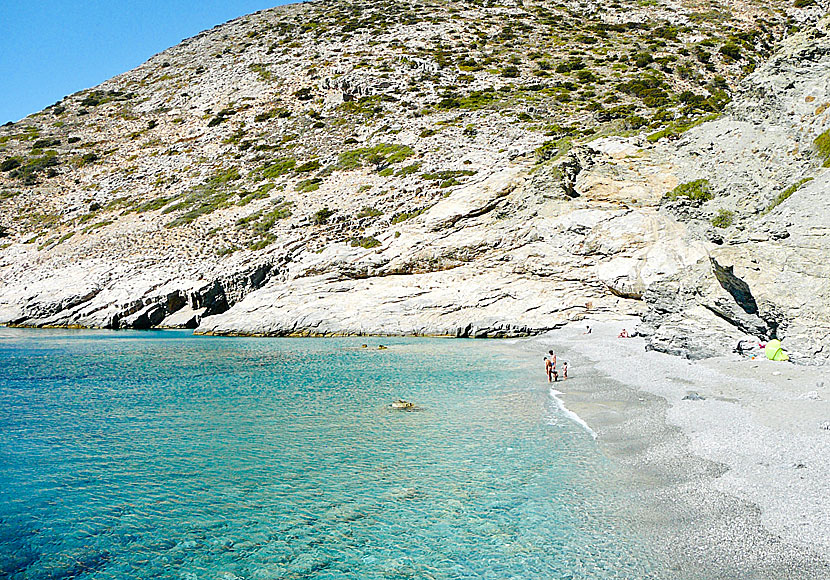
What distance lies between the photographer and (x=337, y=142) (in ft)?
225

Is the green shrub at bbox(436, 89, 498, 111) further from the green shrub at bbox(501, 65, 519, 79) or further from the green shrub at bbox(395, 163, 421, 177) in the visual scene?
the green shrub at bbox(395, 163, 421, 177)

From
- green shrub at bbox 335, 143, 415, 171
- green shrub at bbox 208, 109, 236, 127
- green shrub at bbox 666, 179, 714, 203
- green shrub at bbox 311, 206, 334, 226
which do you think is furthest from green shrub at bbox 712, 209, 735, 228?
green shrub at bbox 208, 109, 236, 127

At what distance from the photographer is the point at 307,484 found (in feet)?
37.6

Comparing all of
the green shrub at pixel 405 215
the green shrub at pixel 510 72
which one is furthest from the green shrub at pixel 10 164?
the green shrub at pixel 510 72

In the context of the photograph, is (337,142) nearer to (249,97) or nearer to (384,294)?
(249,97)

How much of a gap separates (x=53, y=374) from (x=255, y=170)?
45.5m

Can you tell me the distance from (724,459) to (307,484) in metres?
8.18

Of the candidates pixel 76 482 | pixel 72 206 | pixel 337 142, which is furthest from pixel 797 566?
pixel 72 206

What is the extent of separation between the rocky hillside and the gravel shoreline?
14.0 feet

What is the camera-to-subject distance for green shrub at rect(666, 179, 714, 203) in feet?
119

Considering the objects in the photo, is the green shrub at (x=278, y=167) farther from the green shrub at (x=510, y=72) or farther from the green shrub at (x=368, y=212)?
the green shrub at (x=510, y=72)

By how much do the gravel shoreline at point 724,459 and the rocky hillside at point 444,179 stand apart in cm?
426

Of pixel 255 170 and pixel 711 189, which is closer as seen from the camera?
pixel 711 189

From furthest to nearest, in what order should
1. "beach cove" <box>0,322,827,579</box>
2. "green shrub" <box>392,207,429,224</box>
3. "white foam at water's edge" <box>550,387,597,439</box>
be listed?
"green shrub" <box>392,207,429,224</box>, "white foam at water's edge" <box>550,387,597,439</box>, "beach cove" <box>0,322,827,579</box>
